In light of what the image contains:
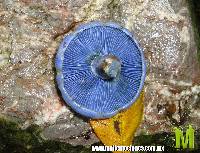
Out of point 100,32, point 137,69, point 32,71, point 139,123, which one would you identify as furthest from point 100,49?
point 139,123

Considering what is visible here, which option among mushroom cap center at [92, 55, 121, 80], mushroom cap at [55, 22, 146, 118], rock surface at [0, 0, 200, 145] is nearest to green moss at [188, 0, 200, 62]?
rock surface at [0, 0, 200, 145]

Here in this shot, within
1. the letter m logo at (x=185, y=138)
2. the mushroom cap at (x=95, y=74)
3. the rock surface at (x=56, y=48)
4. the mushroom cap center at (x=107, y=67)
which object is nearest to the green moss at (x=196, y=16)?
the rock surface at (x=56, y=48)

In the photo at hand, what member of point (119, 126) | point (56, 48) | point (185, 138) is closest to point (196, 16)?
point (185, 138)

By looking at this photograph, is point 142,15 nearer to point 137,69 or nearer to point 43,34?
point 137,69

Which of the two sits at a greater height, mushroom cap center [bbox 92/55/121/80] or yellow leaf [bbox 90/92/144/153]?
mushroom cap center [bbox 92/55/121/80]

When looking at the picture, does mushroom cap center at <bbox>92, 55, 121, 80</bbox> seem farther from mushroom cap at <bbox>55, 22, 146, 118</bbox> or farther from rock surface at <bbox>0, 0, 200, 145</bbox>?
rock surface at <bbox>0, 0, 200, 145</bbox>
